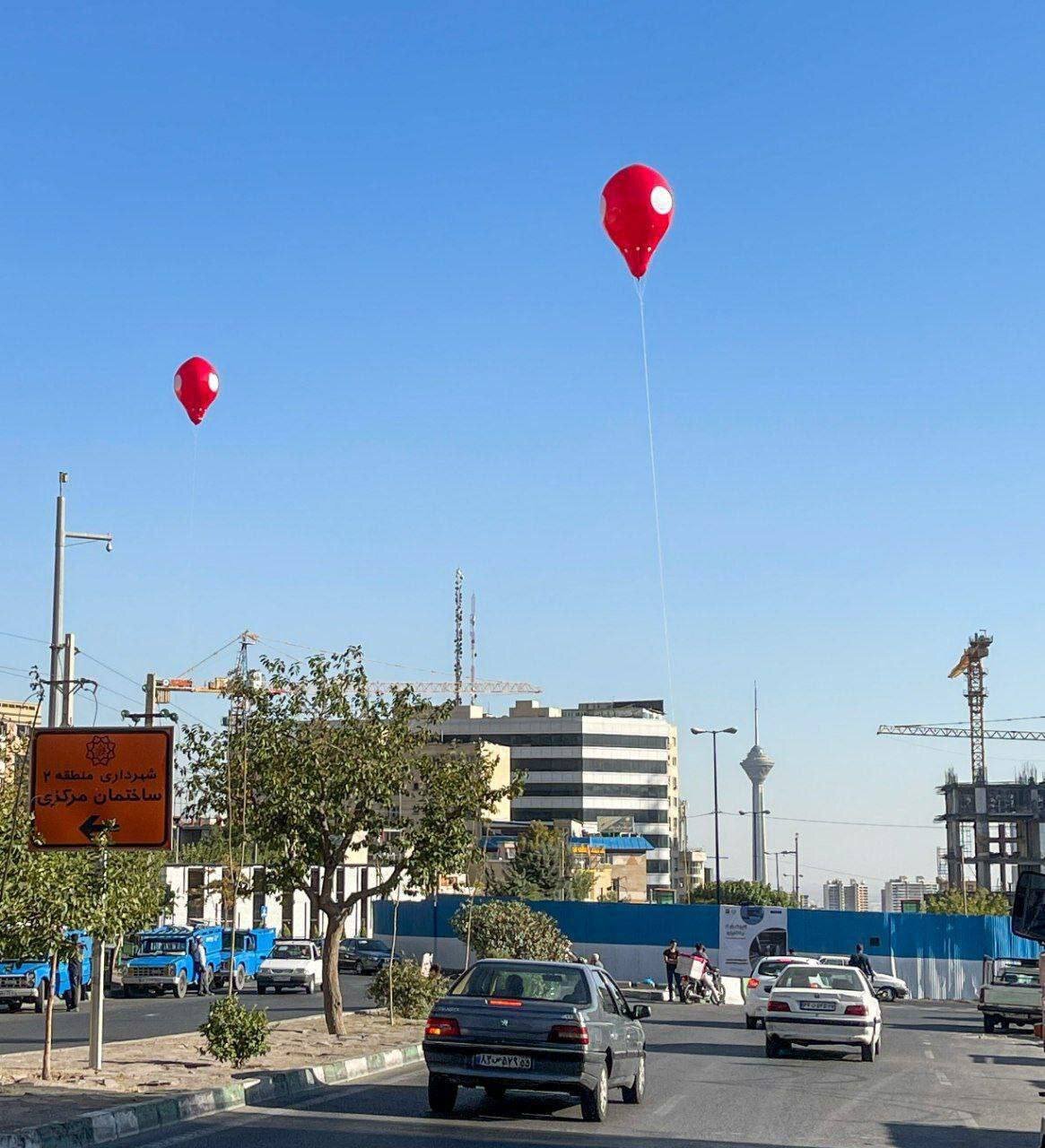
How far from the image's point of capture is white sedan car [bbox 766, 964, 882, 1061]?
80.0 ft

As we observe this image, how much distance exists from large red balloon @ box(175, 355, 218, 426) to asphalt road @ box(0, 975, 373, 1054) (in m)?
10.1

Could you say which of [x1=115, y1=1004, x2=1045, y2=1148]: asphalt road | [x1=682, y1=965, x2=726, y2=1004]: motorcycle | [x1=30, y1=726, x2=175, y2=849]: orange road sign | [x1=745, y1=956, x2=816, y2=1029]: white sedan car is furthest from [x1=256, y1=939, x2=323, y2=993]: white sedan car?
[x1=30, y1=726, x2=175, y2=849]: orange road sign

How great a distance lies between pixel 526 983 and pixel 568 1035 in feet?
4.00

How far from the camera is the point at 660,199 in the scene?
64.0 ft

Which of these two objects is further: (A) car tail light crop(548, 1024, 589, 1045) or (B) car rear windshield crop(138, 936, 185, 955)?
(B) car rear windshield crop(138, 936, 185, 955)

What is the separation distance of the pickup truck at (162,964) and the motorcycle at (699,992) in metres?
14.4

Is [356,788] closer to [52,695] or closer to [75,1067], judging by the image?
[75,1067]

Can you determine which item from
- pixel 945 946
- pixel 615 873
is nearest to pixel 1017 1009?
pixel 945 946

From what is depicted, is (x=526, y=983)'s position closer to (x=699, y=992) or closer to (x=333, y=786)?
(x=333, y=786)

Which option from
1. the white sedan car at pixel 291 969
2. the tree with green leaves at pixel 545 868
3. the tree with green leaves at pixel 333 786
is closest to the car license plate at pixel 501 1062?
the tree with green leaves at pixel 333 786

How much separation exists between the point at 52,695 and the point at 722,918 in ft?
93.4

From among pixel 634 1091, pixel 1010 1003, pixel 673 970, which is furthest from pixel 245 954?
pixel 634 1091

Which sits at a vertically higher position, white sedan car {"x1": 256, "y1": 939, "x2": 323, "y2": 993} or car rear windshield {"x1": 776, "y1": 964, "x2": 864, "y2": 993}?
car rear windshield {"x1": 776, "y1": 964, "x2": 864, "y2": 993}

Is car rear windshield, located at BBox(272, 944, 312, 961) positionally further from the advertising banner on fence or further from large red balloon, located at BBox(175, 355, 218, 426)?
large red balloon, located at BBox(175, 355, 218, 426)
